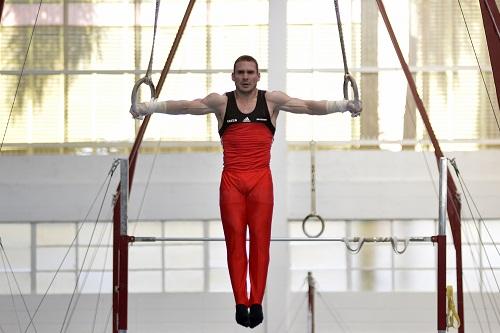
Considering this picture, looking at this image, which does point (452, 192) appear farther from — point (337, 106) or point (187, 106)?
point (187, 106)

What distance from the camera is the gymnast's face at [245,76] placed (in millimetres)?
6789

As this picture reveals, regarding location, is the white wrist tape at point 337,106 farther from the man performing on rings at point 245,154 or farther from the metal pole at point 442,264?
the metal pole at point 442,264

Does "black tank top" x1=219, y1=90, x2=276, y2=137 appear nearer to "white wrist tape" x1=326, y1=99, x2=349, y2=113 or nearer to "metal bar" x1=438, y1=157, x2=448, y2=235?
"white wrist tape" x1=326, y1=99, x2=349, y2=113

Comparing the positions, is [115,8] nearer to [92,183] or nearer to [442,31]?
[92,183]

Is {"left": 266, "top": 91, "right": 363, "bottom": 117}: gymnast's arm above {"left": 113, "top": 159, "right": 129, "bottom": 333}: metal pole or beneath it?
above

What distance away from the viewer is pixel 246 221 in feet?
22.7

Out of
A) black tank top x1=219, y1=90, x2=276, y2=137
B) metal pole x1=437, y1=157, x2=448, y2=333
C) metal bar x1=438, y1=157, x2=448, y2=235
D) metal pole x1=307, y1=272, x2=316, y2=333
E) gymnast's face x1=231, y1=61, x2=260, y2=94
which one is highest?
gymnast's face x1=231, y1=61, x2=260, y2=94

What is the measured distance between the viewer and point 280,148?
16078 millimetres

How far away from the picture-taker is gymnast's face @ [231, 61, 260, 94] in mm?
6789

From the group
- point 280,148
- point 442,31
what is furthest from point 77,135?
point 442,31

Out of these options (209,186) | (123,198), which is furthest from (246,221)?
(209,186)

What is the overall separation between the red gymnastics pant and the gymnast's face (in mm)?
504

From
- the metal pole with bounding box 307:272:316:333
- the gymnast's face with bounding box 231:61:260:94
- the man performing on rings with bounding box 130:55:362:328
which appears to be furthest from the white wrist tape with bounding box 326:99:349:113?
the metal pole with bounding box 307:272:316:333

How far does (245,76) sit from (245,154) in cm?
47
